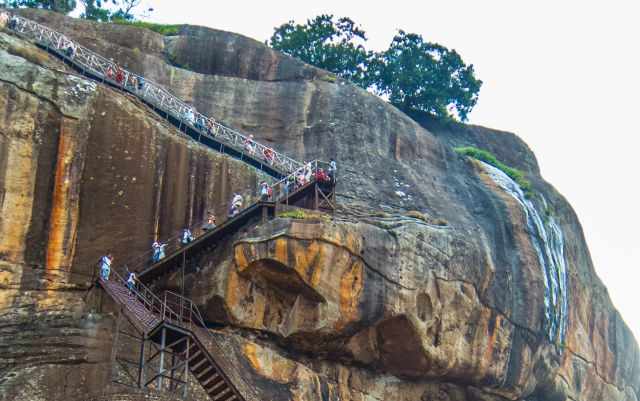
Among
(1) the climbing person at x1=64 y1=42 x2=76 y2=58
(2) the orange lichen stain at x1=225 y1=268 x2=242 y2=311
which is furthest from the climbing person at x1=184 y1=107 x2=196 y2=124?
(2) the orange lichen stain at x1=225 y1=268 x2=242 y2=311

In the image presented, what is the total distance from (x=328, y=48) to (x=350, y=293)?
24.2 metres

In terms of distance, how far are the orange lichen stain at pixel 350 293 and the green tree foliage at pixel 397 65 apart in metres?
21.3

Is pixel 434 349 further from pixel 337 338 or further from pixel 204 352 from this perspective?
pixel 204 352

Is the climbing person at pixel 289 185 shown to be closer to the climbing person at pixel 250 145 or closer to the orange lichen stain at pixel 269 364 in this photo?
the climbing person at pixel 250 145

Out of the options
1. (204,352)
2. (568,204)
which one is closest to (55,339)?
(204,352)

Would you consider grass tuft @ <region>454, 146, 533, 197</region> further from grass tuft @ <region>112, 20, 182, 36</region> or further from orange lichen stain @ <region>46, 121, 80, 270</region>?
orange lichen stain @ <region>46, 121, 80, 270</region>

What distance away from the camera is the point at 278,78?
43.1 m

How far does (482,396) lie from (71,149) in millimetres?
18194

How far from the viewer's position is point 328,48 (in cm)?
5497

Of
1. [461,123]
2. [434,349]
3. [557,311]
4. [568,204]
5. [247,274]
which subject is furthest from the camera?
[461,123]

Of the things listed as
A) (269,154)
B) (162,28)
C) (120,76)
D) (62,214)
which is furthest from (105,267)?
(162,28)

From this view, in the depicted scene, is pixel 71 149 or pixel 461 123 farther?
pixel 461 123

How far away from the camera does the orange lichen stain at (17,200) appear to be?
31734mm

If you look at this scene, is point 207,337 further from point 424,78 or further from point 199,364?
point 424,78
